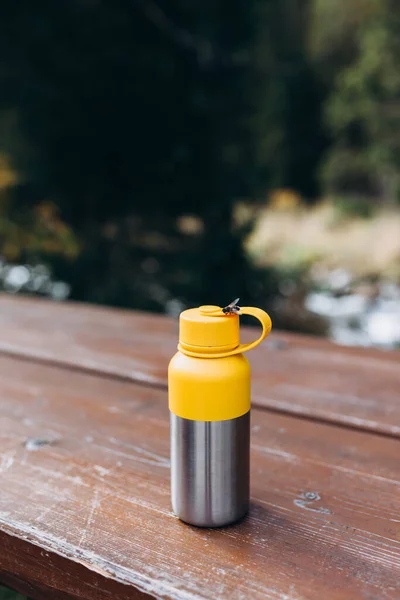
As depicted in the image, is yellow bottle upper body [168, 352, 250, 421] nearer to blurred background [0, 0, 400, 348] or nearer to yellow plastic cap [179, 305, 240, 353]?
yellow plastic cap [179, 305, 240, 353]

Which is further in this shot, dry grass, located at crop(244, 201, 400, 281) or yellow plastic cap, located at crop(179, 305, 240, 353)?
dry grass, located at crop(244, 201, 400, 281)

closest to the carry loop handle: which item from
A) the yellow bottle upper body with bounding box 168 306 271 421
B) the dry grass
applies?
the yellow bottle upper body with bounding box 168 306 271 421

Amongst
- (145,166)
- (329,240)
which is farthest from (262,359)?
(329,240)

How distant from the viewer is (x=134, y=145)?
2.82m

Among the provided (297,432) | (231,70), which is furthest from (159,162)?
(297,432)

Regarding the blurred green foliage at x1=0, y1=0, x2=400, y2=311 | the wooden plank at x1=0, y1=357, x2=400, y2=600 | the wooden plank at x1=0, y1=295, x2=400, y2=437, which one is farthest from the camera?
the blurred green foliage at x1=0, y1=0, x2=400, y2=311

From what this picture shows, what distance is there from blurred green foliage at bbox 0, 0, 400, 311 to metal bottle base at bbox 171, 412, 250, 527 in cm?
238

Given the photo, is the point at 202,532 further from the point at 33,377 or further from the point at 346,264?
the point at 346,264

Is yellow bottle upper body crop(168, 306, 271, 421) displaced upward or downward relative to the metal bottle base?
upward

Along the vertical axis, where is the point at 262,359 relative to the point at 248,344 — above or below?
below

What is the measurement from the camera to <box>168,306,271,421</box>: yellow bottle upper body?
19.1 inches

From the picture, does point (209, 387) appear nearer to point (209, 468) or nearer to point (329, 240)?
point (209, 468)

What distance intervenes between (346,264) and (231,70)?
1.60 metres

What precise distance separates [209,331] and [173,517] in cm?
17
